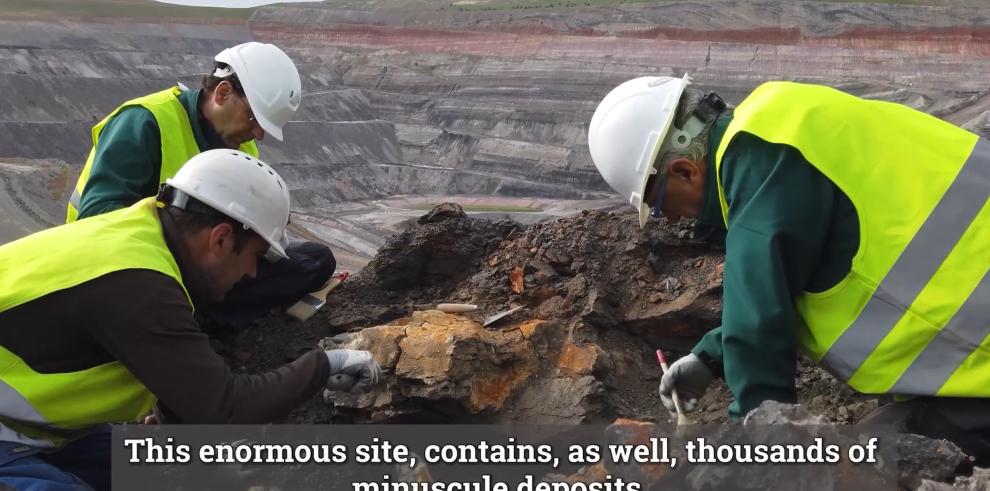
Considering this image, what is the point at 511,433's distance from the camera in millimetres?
3377

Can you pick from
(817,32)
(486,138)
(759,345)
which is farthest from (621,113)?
(817,32)

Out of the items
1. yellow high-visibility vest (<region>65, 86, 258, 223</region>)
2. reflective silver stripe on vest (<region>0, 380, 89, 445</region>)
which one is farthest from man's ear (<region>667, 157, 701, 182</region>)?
yellow high-visibility vest (<region>65, 86, 258, 223</region>)

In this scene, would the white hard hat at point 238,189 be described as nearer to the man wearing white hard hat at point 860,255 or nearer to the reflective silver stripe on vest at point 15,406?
the reflective silver stripe on vest at point 15,406

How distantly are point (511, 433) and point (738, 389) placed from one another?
1.25 m

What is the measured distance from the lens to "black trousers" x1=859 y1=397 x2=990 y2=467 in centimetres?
240

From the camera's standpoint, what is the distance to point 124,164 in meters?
3.82

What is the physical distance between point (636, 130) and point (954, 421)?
1.30 m

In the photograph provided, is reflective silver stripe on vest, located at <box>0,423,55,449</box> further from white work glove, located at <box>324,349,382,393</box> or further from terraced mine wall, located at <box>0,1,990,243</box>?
terraced mine wall, located at <box>0,1,990,243</box>

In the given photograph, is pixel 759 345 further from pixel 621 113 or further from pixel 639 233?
pixel 639 233

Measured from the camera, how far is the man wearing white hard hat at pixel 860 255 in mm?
2301

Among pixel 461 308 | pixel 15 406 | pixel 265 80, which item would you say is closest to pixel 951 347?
pixel 461 308

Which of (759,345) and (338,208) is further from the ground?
(759,345)

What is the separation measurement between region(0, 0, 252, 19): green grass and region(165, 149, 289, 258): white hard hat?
103 ft

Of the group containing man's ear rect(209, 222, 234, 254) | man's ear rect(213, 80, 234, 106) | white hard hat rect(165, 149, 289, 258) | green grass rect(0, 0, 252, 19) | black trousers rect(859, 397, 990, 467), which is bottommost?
green grass rect(0, 0, 252, 19)
